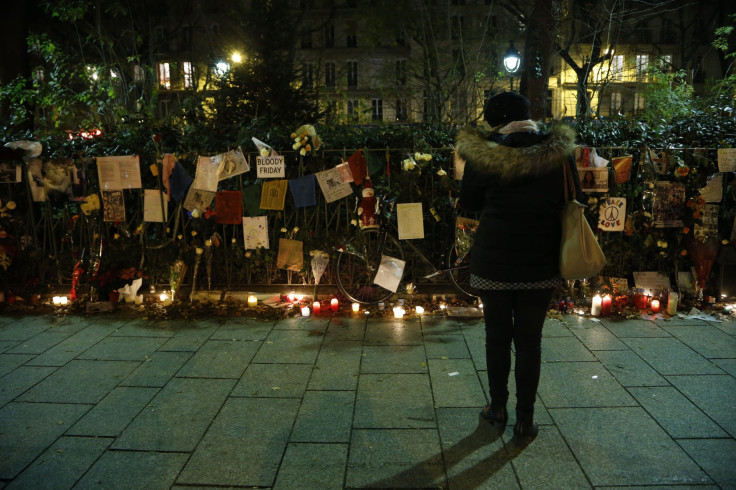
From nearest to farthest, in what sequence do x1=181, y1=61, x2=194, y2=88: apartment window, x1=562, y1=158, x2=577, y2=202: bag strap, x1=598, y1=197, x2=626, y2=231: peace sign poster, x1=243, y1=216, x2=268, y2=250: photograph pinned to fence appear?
x1=562, y1=158, x2=577, y2=202: bag strap < x1=598, y1=197, x2=626, y2=231: peace sign poster < x1=243, y1=216, x2=268, y2=250: photograph pinned to fence < x1=181, y1=61, x2=194, y2=88: apartment window

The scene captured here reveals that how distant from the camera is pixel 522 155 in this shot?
2.96 m

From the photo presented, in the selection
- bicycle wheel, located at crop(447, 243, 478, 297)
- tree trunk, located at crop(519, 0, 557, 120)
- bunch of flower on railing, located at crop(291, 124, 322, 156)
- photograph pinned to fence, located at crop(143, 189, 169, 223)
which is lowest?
bicycle wheel, located at crop(447, 243, 478, 297)

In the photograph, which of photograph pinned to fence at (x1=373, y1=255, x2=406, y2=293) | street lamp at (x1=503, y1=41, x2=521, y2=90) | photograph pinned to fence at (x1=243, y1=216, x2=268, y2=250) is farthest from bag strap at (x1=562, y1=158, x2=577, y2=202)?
street lamp at (x1=503, y1=41, x2=521, y2=90)

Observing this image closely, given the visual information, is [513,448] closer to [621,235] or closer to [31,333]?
[621,235]

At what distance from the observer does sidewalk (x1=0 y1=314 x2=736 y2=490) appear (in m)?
2.92

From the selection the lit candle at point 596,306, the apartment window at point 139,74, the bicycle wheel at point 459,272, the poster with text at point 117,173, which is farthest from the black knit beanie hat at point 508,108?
the apartment window at point 139,74

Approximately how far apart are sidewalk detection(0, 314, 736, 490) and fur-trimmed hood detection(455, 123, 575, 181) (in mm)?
1638

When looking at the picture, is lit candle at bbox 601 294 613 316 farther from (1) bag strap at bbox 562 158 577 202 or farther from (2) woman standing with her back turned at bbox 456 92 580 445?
(1) bag strap at bbox 562 158 577 202

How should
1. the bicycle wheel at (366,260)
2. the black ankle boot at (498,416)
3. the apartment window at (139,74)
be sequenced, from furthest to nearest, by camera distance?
the apartment window at (139,74) < the bicycle wheel at (366,260) < the black ankle boot at (498,416)

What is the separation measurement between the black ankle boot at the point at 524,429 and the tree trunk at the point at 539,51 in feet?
27.7

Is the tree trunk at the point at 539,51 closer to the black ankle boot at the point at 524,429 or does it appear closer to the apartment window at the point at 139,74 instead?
the black ankle boot at the point at 524,429

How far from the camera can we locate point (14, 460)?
308 centimetres

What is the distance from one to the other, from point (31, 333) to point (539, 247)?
16.8 ft

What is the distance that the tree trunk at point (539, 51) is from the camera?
1065cm
